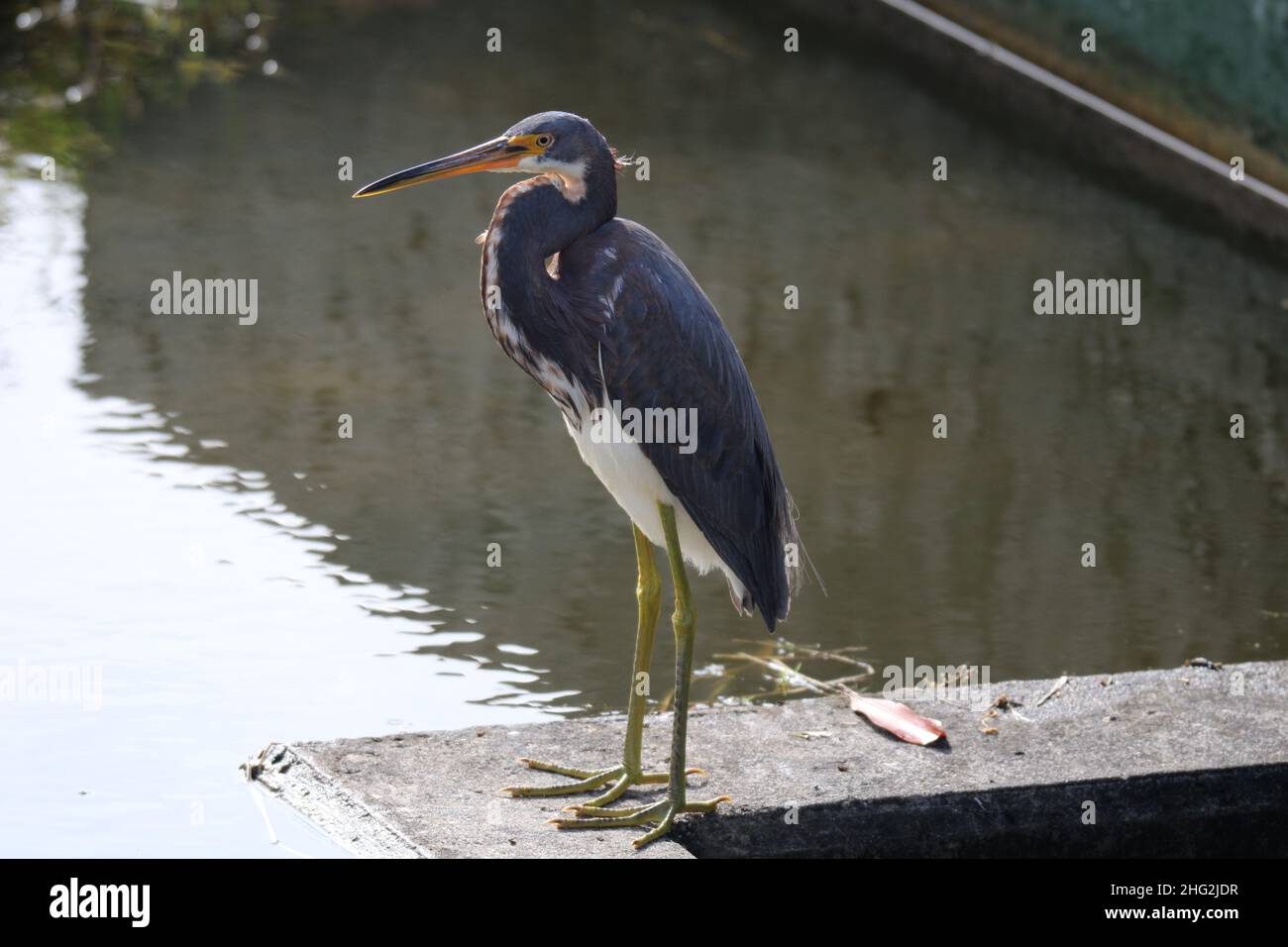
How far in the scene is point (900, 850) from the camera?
4.71m

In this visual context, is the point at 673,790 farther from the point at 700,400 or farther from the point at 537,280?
the point at 537,280

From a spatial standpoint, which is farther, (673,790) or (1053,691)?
(1053,691)

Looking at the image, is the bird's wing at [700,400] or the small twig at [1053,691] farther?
the small twig at [1053,691]

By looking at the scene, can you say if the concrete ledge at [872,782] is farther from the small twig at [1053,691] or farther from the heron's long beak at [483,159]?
the heron's long beak at [483,159]

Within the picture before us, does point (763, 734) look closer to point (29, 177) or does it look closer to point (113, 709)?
point (113, 709)

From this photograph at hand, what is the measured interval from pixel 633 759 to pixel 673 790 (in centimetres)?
22

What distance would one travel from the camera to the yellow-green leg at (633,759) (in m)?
4.71

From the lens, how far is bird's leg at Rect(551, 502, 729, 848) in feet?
14.9

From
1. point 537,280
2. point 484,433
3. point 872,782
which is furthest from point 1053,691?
point 484,433

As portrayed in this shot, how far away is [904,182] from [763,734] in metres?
6.37

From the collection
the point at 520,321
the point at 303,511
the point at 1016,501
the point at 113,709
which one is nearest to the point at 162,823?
the point at 113,709

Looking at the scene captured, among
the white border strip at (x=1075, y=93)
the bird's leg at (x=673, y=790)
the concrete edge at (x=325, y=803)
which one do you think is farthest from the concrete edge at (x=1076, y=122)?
the concrete edge at (x=325, y=803)

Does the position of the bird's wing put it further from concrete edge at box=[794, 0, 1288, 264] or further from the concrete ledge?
concrete edge at box=[794, 0, 1288, 264]

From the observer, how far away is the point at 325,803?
4.63 m
